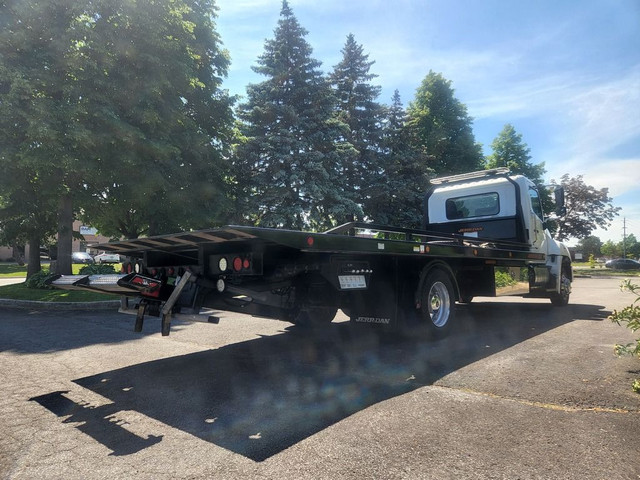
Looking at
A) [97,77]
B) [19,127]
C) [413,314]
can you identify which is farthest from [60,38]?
[413,314]

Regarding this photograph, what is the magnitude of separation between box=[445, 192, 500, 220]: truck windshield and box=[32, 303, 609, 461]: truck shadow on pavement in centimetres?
311

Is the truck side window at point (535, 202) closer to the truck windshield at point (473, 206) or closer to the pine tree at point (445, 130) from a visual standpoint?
the truck windshield at point (473, 206)

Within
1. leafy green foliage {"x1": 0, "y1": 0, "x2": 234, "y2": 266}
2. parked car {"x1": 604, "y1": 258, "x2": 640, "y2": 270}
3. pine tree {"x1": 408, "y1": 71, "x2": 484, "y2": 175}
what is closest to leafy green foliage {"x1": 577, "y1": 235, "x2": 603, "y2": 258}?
parked car {"x1": 604, "y1": 258, "x2": 640, "y2": 270}

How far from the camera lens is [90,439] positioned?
3.01m

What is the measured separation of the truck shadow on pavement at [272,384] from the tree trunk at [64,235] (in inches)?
400

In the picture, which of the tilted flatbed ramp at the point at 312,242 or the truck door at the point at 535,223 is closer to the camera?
the tilted flatbed ramp at the point at 312,242

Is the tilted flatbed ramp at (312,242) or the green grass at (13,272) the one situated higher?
the tilted flatbed ramp at (312,242)

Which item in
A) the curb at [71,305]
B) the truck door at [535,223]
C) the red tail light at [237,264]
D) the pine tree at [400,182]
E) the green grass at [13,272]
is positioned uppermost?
the pine tree at [400,182]

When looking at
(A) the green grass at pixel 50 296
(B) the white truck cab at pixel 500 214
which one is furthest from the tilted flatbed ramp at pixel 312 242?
(A) the green grass at pixel 50 296

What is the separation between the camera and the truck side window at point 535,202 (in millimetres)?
9215

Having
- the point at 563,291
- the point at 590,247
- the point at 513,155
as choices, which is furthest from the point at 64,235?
the point at 590,247

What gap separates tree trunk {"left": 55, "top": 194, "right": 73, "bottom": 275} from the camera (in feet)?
44.2

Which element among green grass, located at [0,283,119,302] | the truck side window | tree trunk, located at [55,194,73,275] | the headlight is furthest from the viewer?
tree trunk, located at [55,194,73,275]

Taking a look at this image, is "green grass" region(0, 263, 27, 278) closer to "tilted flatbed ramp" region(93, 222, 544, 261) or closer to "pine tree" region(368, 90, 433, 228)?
"pine tree" region(368, 90, 433, 228)
